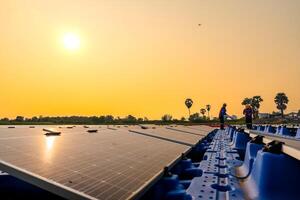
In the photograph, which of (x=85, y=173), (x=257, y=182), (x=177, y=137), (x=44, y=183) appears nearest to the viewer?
(x=44, y=183)

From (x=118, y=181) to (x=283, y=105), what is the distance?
514 feet

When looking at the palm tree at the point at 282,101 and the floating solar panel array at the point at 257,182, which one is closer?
the floating solar panel array at the point at 257,182

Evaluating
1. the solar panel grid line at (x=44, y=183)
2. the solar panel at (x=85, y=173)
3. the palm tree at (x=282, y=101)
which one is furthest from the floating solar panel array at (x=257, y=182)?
the palm tree at (x=282, y=101)

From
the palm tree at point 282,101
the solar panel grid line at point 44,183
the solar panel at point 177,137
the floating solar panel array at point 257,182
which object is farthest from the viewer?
the palm tree at point 282,101

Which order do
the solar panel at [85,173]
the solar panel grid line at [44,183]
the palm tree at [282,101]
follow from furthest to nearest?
the palm tree at [282,101]
the solar panel at [85,173]
the solar panel grid line at [44,183]

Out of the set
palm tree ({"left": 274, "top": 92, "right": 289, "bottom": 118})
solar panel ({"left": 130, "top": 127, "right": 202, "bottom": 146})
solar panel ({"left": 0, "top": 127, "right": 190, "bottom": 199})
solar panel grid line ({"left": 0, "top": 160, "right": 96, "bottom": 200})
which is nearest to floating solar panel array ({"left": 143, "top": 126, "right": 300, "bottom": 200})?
solar panel ({"left": 0, "top": 127, "right": 190, "bottom": 199})

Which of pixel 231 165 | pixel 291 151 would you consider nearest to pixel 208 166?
pixel 231 165

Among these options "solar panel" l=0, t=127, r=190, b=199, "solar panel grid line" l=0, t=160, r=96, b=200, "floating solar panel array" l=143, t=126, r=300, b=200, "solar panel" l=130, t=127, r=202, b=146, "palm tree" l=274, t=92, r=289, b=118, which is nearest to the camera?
"solar panel grid line" l=0, t=160, r=96, b=200

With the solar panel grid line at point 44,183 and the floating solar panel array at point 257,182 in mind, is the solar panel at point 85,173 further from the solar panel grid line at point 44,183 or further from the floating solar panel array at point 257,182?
the floating solar panel array at point 257,182

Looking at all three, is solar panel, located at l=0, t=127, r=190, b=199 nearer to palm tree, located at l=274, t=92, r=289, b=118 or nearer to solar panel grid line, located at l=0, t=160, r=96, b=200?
solar panel grid line, located at l=0, t=160, r=96, b=200

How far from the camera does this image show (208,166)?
7.25 m

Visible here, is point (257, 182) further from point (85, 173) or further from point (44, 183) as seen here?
point (44, 183)

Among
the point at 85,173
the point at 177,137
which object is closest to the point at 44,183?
the point at 85,173

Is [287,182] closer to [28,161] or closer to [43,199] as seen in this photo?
[28,161]
